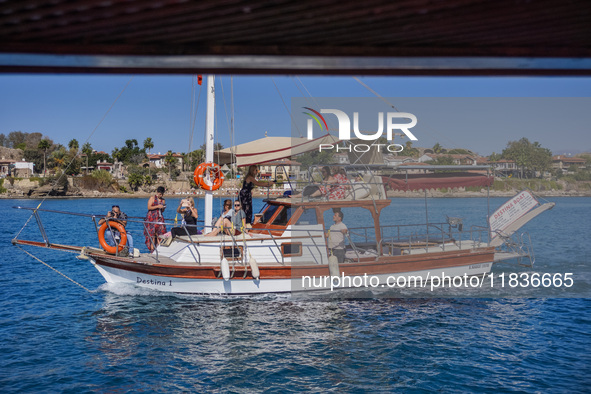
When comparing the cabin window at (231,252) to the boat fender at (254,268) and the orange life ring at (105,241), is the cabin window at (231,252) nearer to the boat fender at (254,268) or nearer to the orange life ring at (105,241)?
the boat fender at (254,268)

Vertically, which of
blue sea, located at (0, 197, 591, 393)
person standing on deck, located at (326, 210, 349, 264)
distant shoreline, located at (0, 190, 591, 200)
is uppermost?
distant shoreline, located at (0, 190, 591, 200)

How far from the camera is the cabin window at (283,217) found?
1472 centimetres

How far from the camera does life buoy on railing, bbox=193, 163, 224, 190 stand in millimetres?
15047

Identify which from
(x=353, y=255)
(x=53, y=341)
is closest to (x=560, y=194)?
(x=353, y=255)

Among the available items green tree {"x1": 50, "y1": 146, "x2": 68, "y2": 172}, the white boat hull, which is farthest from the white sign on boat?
green tree {"x1": 50, "y1": 146, "x2": 68, "y2": 172}

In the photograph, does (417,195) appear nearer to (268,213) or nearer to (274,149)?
(274,149)

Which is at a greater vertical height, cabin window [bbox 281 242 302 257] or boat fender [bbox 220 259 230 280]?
cabin window [bbox 281 242 302 257]

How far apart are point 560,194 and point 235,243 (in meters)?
127

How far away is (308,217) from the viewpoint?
47.9ft

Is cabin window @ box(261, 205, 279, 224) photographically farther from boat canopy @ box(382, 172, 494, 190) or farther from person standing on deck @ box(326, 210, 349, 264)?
boat canopy @ box(382, 172, 494, 190)

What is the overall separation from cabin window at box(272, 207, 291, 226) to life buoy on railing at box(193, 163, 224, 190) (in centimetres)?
219

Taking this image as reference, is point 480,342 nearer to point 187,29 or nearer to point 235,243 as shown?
point 235,243

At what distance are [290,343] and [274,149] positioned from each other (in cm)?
726

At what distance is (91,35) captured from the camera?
306 centimetres
